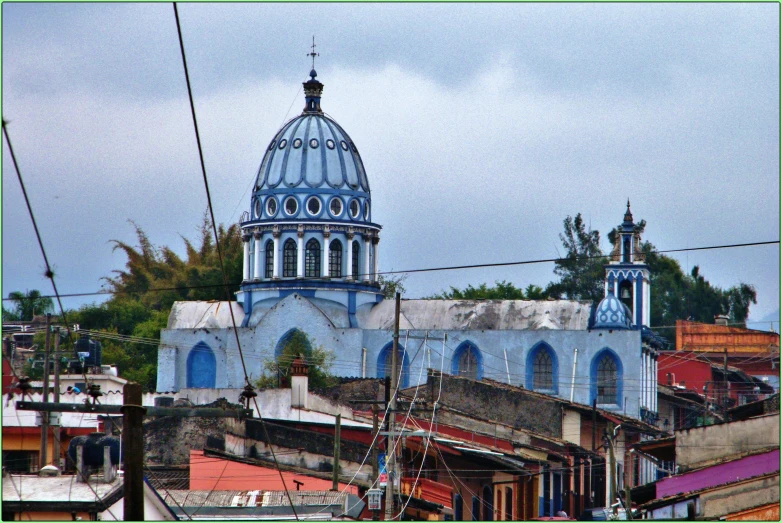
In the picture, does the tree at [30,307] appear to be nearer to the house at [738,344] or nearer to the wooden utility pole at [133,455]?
the house at [738,344]

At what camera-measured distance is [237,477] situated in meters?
32.7

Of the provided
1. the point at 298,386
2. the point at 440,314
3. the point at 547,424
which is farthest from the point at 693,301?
the point at 298,386

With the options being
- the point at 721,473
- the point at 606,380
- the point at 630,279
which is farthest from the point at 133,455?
the point at 630,279

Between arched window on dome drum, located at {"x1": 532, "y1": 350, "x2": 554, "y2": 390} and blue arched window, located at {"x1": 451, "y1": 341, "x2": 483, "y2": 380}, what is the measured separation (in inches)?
78.0

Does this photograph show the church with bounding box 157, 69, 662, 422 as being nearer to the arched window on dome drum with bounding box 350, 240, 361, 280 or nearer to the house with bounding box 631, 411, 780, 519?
the arched window on dome drum with bounding box 350, 240, 361, 280

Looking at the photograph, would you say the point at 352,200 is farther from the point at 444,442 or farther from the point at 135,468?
the point at 135,468

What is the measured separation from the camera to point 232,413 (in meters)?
21.5

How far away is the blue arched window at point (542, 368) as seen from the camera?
62031 millimetres

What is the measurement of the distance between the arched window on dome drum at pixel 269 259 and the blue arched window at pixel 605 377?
13.1 m

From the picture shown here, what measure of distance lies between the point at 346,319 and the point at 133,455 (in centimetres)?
4831

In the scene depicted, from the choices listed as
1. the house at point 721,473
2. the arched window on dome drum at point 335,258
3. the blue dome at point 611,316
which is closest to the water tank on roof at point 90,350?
the house at point 721,473

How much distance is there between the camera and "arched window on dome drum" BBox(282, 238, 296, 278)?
66.2 meters

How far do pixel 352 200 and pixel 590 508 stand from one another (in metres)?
23.3

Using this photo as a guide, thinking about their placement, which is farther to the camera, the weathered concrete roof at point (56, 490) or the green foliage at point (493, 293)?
the green foliage at point (493, 293)
